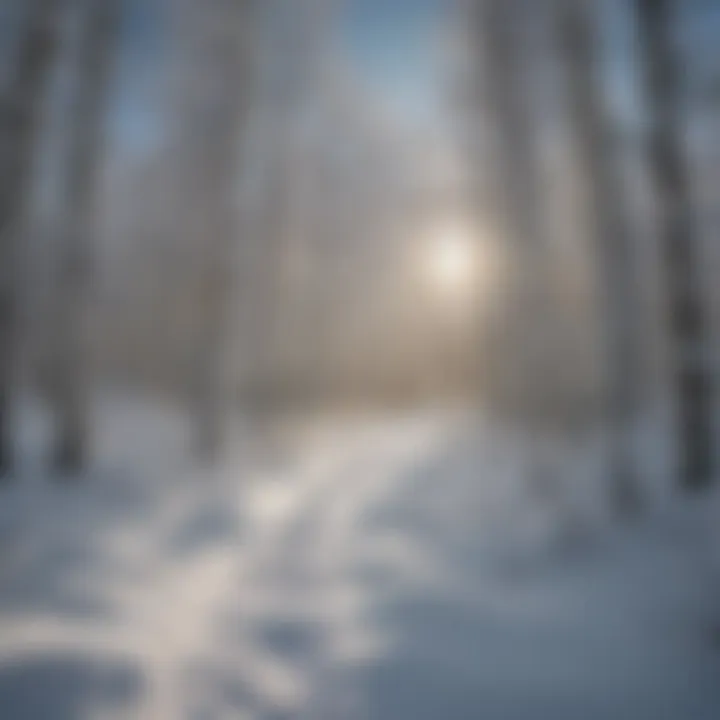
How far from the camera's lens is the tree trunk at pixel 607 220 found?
5883mm

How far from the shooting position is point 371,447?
10.6 meters

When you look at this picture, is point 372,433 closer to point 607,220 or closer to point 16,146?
point 607,220

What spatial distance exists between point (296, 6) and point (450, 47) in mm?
3332

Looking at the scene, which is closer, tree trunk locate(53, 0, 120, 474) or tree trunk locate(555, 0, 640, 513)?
tree trunk locate(555, 0, 640, 513)

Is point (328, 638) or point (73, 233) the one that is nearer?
point (328, 638)

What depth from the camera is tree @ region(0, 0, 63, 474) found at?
5.35 metres

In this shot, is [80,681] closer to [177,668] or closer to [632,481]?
[177,668]

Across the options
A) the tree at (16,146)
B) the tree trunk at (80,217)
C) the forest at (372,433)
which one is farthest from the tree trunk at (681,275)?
the tree trunk at (80,217)

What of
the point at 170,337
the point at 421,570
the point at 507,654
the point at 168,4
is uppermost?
the point at 168,4

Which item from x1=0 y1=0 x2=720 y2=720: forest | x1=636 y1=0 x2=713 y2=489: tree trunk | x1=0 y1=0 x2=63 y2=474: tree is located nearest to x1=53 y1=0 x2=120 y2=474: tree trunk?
x1=0 y1=0 x2=720 y2=720: forest

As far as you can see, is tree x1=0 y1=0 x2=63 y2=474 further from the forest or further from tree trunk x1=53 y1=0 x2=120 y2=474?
tree trunk x1=53 y1=0 x2=120 y2=474

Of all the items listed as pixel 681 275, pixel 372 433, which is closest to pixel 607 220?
pixel 681 275

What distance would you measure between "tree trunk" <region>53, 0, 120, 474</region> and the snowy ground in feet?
2.27

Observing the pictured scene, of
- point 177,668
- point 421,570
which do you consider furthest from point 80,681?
point 421,570
